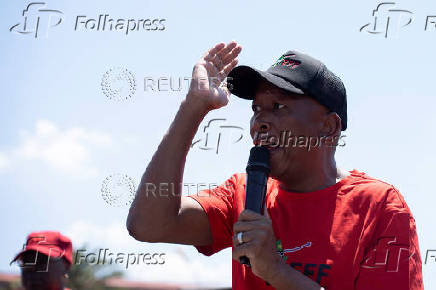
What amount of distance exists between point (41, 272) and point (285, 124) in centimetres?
296

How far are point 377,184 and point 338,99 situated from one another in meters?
0.62

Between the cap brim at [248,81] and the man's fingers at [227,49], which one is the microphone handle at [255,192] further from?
A: the man's fingers at [227,49]

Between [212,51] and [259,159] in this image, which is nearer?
[259,159]

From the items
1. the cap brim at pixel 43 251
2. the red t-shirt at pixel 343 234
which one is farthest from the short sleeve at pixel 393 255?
the cap brim at pixel 43 251

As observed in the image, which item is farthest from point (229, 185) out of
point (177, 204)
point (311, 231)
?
point (311, 231)

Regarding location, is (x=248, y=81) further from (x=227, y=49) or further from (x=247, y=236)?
(x=247, y=236)

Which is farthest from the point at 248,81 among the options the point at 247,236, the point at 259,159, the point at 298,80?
the point at 247,236

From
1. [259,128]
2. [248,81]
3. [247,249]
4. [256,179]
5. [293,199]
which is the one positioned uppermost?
[248,81]

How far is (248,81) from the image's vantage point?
12.3ft

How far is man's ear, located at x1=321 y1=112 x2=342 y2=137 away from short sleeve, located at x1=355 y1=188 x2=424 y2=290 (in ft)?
2.17

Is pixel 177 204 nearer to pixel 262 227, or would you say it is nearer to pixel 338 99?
pixel 262 227

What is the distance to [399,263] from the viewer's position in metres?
3.07

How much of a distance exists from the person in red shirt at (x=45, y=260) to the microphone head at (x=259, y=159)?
9.37 feet

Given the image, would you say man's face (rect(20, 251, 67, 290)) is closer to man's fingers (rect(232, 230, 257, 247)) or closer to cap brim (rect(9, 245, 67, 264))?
cap brim (rect(9, 245, 67, 264))
